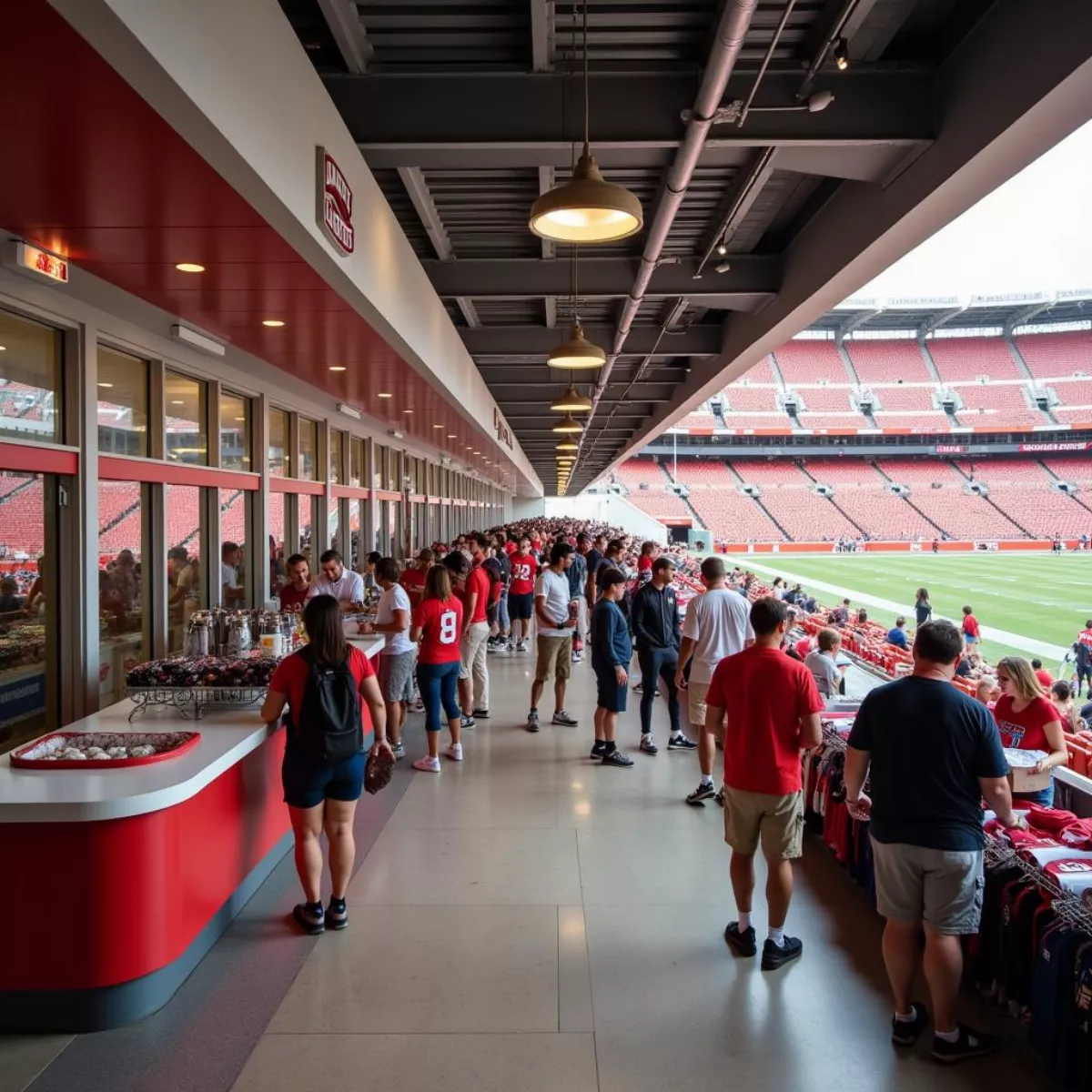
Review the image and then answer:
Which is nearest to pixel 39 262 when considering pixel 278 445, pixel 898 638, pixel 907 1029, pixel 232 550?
pixel 232 550

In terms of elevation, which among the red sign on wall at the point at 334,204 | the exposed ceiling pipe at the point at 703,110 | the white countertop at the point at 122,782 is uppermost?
the exposed ceiling pipe at the point at 703,110

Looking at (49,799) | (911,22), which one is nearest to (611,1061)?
(49,799)

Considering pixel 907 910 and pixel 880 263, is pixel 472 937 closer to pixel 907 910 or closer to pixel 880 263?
pixel 907 910

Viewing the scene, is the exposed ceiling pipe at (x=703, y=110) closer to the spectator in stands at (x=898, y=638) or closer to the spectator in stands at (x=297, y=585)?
the spectator in stands at (x=297, y=585)

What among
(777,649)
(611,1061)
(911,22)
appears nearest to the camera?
(611,1061)

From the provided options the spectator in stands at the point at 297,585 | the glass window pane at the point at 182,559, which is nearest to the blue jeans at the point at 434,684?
the spectator in stands at the point at 297,585

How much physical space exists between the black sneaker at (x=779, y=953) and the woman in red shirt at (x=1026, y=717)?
4.61 feet

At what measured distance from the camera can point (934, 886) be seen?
10.6 feet

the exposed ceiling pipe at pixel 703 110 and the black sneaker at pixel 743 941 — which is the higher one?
the exposed ceiling pipe at pixel 703 110

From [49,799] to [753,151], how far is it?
202 inches

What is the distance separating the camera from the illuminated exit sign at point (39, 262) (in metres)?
4.23

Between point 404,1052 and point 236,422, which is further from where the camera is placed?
point 236,422

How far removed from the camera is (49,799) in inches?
131

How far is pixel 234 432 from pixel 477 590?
323 cm
